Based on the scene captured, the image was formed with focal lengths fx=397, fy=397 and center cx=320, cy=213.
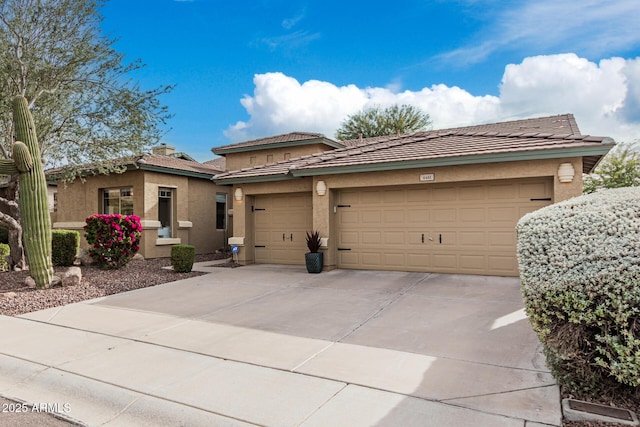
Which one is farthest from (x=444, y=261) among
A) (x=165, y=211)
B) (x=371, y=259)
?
(x=165, y=211)

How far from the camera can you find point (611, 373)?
3158 millimetres

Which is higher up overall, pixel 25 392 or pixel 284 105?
pixel 284 105

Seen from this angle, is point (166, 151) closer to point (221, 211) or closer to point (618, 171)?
point (221, 211)

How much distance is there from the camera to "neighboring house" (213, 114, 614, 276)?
9.06 meters

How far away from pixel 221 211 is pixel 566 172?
45.5ft

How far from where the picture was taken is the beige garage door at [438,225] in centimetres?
941

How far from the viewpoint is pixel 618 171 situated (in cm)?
2173

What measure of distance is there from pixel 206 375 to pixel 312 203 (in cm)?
820

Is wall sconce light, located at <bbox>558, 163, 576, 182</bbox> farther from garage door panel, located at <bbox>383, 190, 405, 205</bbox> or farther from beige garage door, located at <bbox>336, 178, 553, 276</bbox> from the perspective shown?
garage door panel, located at <bbox>383, 190, 405, 205</bbox>

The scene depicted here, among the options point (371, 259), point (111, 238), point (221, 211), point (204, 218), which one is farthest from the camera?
point (221, 211)

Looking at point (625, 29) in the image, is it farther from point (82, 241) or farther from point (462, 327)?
point (82, 241)

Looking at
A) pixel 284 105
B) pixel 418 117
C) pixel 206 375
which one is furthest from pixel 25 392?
pixel 418 117

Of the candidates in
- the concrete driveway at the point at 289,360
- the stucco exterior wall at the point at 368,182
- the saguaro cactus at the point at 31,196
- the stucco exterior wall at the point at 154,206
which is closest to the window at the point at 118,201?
the stucco exterior wall at the point at 154,206

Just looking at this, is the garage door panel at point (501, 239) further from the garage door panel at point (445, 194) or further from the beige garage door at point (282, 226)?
the beige garage door at point (282, 226)
